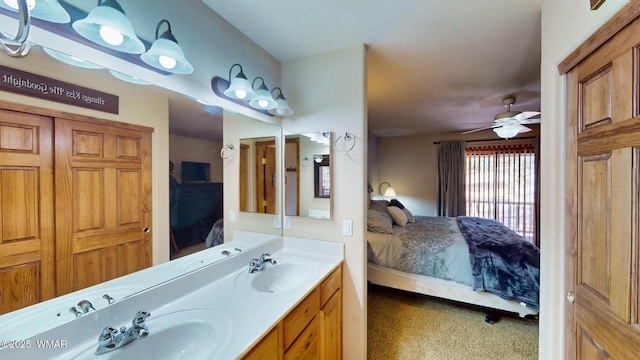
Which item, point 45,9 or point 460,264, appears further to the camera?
point 460,264

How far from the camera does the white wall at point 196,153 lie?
1.19 meters

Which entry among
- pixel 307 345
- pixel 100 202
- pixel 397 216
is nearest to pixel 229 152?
pixel 100 202

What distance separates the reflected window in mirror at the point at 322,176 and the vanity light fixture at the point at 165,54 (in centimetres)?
105

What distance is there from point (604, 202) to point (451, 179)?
14.0ft

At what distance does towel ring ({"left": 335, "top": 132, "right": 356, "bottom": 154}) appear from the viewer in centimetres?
169

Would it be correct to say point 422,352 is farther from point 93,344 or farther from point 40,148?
point 40,148

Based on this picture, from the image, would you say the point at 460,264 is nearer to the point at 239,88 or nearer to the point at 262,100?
the point at 262,100

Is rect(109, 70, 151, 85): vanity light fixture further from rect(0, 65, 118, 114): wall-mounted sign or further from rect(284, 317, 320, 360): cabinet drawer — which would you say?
rect(284, 317, 320, 360): cabinet drawer

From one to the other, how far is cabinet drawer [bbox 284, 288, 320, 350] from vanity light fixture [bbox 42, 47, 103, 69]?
4.28ft

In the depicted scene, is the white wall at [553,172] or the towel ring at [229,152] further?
the towel ring at [229,152]

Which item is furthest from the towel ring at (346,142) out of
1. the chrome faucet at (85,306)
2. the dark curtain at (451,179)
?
the dark curtain at (451,179)

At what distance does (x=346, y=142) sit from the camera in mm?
1713

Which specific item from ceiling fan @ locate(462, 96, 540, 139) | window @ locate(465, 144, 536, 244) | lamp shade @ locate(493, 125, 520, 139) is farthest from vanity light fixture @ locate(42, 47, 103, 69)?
window @ locate(465, 144, 536, 244)

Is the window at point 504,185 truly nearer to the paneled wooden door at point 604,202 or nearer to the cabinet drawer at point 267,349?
the paneled wooden door at point 604,202
